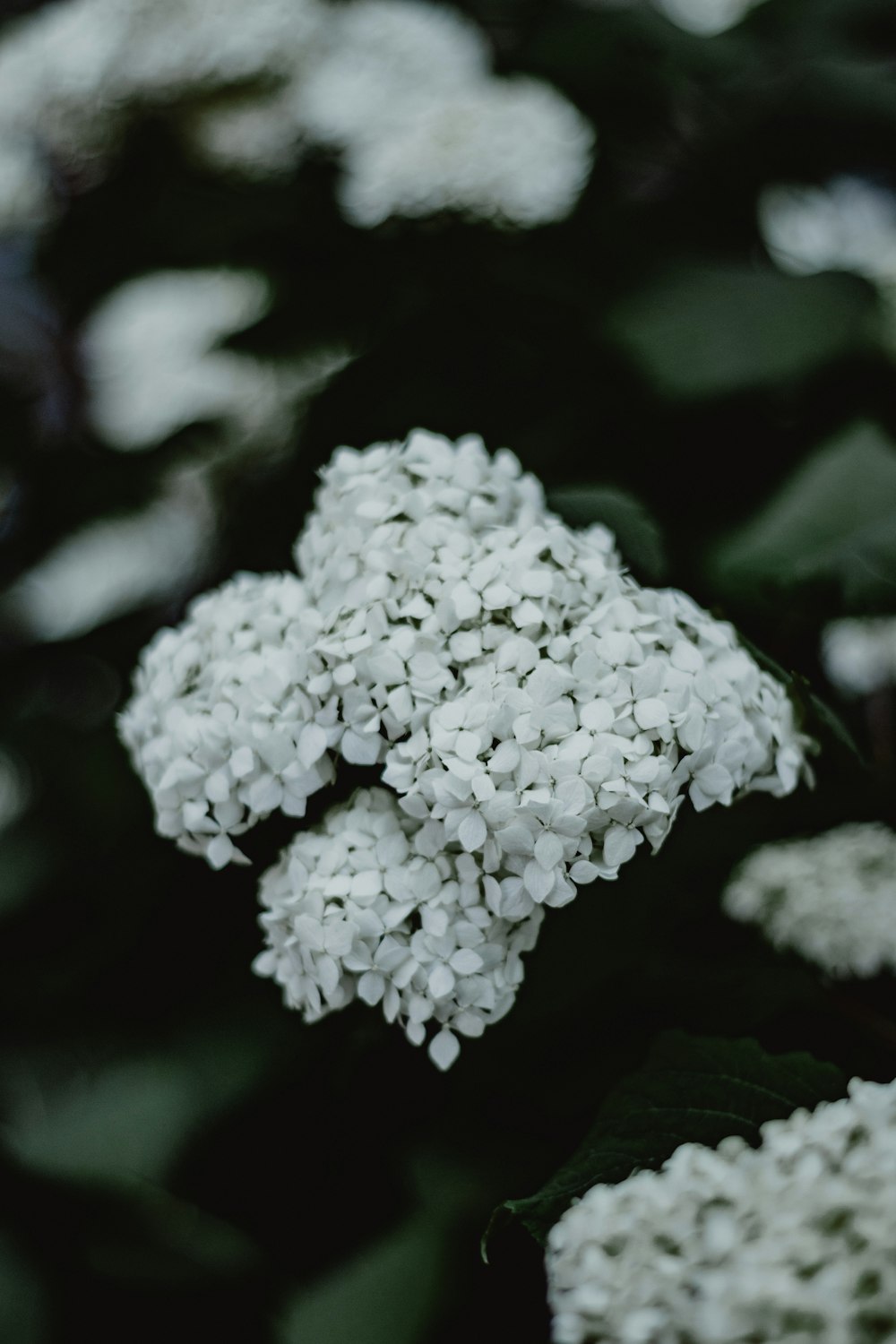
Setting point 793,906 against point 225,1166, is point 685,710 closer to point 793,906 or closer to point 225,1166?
point 793,906

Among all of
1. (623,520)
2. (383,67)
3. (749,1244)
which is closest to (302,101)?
(383,67)

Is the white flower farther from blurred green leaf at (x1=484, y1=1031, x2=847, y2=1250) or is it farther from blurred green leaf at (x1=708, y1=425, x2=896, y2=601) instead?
blurred green leaf at (x1=708, y1=425, x2=896, y2=601)

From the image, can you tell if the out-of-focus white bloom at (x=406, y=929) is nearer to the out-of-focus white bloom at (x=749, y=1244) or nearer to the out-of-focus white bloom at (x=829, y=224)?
the out-of-focus white bloom at (x=749, y=1244)

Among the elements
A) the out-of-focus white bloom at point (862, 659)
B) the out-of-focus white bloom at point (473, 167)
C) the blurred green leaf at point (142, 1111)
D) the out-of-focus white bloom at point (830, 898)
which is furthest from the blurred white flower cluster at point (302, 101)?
the blurred green leaf at point (142, 1111)

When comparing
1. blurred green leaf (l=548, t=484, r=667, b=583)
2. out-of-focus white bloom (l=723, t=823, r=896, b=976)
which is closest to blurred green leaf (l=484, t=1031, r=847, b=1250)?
out-of-focus white bloom (l=723, t=823, r=896, b=976)

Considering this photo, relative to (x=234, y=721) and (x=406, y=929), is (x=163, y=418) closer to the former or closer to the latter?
(x=234, y=721)

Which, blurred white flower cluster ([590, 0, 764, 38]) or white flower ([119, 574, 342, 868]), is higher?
white flower ([119, 574, 342, 868])

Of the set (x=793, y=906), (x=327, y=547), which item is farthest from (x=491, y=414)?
(x=793, y=906)
